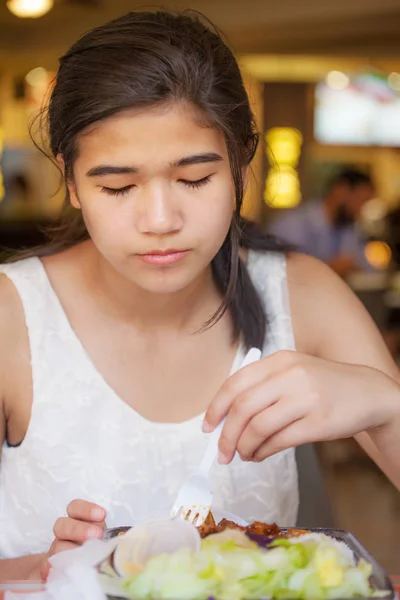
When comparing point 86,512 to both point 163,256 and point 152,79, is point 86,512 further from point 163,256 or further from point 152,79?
point 152,79

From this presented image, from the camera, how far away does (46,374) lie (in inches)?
55.7

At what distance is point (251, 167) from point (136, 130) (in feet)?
1.09

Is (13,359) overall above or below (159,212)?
below

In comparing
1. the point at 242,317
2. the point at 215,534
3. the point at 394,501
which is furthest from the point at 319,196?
the point at 215,534

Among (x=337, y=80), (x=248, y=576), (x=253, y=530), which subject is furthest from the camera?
(x=337, y=80)

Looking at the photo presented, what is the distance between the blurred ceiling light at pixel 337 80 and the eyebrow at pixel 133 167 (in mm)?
9546

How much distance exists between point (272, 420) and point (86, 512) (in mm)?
243

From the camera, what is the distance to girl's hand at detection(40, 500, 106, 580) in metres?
0.91

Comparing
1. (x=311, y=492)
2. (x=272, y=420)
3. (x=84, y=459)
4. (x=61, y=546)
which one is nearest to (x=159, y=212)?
(x=272, y=420)

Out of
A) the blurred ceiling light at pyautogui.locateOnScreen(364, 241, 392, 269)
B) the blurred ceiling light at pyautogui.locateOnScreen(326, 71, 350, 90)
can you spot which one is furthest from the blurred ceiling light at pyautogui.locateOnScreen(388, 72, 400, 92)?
the blurred ceiling light at pyautogui.locateOnScreen(364, 241, 392, 269)

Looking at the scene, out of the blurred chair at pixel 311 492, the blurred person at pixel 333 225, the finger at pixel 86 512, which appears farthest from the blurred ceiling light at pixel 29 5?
the finger at pixel 86 512

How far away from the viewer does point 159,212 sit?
104 cm

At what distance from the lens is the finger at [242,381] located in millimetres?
902

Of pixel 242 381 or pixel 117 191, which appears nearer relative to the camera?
pixel 242 381
